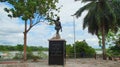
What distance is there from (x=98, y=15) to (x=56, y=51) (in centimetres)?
2064

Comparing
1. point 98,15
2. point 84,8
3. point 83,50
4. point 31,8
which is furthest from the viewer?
point 83,50

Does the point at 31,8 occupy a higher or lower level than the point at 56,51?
higher

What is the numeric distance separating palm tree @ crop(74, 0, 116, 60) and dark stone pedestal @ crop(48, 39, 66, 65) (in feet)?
65.2

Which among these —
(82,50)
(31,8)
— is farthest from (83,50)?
(31,8)

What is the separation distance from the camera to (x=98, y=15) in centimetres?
4788

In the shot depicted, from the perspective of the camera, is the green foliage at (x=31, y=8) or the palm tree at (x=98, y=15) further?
the palm tree at (x=98, y=15)

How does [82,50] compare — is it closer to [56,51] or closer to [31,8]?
[31,8]

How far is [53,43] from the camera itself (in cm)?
2850

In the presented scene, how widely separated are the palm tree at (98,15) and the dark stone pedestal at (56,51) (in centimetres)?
1987

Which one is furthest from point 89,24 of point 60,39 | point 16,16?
point 60,39

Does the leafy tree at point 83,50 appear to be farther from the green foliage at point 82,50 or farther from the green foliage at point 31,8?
the green foliage at point 31,8

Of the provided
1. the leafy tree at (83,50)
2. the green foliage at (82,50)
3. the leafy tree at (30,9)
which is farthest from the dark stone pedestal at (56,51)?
the leafy tree at (83,50)

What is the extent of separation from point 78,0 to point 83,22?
3617mm

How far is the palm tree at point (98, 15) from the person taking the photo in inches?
1879
